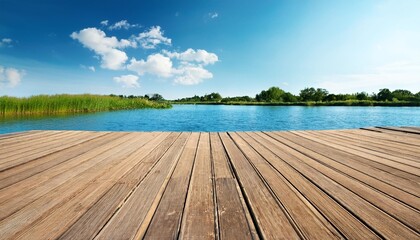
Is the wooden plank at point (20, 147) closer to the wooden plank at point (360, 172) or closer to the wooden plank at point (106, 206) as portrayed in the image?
the wooden plank at point (106, 206)

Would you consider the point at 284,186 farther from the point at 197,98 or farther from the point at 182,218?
the point at 197,98

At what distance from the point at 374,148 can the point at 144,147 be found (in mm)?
3107

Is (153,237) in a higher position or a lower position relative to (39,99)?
lower

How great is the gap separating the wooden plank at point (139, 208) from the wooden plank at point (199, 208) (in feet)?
0.64

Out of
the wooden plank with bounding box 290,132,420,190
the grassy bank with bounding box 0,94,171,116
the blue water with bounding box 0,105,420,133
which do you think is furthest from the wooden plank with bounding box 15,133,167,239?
the grassy bank with bounding box 0,94,171,116

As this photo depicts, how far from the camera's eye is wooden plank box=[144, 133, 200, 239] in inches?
37.0

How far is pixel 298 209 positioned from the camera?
1.15 meters

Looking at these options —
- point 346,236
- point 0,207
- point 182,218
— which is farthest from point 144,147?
point 346,236

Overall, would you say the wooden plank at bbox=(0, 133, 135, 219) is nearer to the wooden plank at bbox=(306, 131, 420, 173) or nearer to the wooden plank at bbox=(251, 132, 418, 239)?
the wooden plank at bbox=(251, 132, 418, 239)

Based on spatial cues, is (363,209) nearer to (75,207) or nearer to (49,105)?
(75,207)

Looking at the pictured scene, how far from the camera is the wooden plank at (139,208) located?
95 centimetres

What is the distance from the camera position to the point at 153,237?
903 millimetres

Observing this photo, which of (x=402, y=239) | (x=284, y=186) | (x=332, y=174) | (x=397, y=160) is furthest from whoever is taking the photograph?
(x=397, y=160)

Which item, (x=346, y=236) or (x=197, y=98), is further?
(x=197, y=98)
